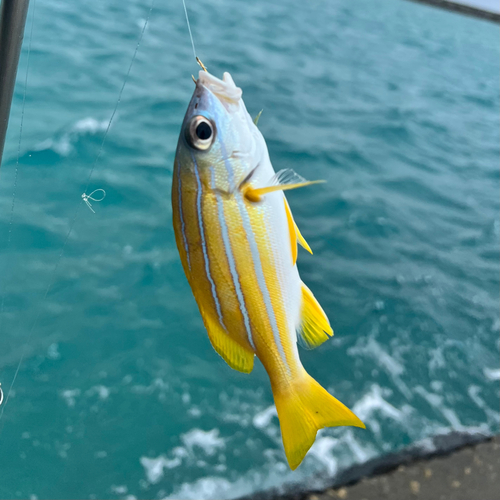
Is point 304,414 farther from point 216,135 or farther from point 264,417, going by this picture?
point 264,417

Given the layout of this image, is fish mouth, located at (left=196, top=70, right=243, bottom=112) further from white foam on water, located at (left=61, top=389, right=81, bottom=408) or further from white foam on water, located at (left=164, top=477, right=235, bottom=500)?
white foam on water, located at (left=61, top=389, right=81, bottom=408)

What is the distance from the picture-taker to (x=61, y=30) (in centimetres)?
754

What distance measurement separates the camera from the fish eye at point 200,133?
0.92m

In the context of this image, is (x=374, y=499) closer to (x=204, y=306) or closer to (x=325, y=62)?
(x=204, y=306)

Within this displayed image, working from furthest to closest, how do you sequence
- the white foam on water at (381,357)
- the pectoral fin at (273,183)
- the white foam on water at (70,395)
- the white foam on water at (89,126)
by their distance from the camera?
the white foam on water at (89,126) < the white foam on water at (381,357) < the white foam on water at (70,395) < the pectoral fin at (273,183)

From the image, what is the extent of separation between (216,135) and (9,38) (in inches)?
24.7

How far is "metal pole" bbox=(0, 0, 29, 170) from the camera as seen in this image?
1.11 m

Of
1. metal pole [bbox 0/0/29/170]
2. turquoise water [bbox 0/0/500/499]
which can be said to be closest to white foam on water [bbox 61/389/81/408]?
turquoise water [bbox 0/0/500/499]

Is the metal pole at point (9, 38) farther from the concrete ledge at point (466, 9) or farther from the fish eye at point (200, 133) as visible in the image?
the concrete ledge at point (466, 9)

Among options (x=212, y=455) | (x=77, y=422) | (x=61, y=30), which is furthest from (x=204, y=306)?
(x=61, y=30)

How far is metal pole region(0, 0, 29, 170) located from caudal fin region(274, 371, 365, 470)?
1.03 metres

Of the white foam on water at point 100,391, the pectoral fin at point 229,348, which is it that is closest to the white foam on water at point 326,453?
the white foam on water at point 100,391

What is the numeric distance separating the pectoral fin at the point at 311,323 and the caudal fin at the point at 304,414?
9 centimetres

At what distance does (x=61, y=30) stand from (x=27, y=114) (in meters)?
3.12
